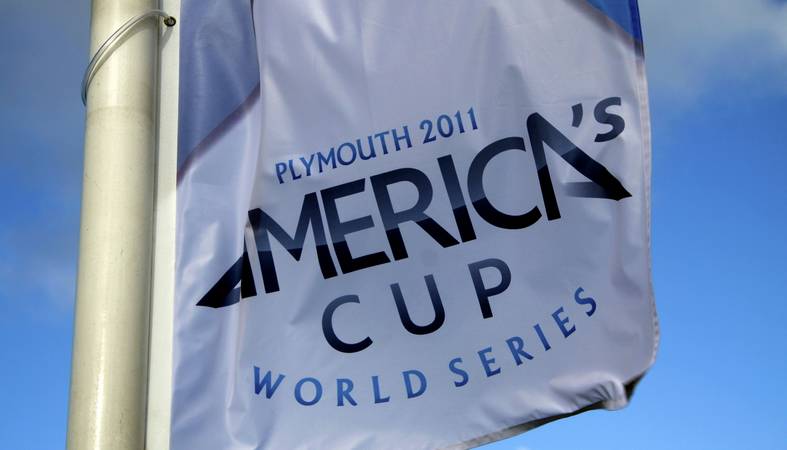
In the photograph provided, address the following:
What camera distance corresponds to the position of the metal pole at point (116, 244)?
17.1 ft

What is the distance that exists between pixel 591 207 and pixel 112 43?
2541 millimetres

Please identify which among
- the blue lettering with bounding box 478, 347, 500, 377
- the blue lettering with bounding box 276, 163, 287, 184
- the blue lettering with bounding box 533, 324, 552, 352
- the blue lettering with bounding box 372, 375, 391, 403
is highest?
the blue lettering with bounding box 276, 163, 287, 184

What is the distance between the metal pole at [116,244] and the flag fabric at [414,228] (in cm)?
18

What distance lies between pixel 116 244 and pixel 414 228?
1.41m

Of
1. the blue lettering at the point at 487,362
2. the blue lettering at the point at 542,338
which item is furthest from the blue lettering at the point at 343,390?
the blue lettering at the point at 542,338

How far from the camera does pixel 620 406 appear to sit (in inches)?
193

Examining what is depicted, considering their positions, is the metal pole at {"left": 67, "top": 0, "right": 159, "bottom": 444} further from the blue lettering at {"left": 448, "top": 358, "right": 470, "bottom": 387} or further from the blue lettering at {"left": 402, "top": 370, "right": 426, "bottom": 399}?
Result: the blue lettering at {"left": 448, "top": 358, "right": 470, "bottom": 387}

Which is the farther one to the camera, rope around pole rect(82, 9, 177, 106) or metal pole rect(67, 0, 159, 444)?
rope around pole rect(82, 9, 177, 106)

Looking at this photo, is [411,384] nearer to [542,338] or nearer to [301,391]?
[301,391]

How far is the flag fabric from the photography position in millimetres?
5160

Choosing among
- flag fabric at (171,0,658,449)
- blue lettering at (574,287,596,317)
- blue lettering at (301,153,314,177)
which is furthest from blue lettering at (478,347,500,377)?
blue lettering at (301,153,314,177)

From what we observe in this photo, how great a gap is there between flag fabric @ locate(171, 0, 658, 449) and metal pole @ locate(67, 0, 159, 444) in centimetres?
18

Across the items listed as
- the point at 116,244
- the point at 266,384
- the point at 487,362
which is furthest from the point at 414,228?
the point at 116,244

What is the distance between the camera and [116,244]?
17.9ft
